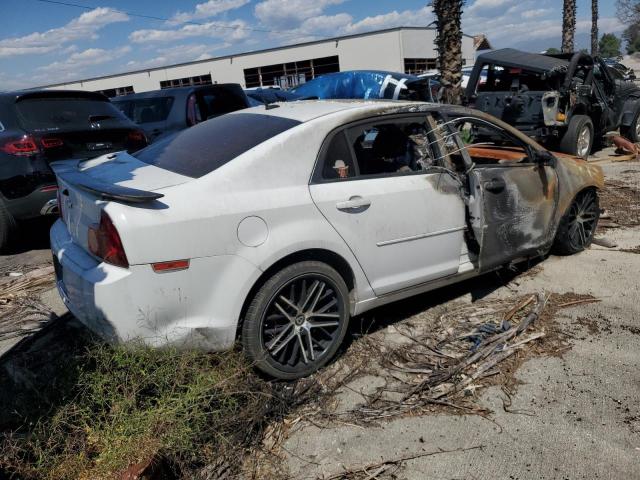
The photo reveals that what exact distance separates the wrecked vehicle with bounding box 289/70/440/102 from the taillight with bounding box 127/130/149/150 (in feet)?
24.1

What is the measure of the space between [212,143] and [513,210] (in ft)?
7.76

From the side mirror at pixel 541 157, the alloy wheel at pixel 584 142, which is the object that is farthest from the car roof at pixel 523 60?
the side mirror at pixel 541 157

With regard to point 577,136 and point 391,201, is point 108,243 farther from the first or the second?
point 577,136

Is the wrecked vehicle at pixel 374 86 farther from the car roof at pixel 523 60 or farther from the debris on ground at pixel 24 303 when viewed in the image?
the debris on ground at pixel 24 303

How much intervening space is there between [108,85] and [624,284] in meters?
49.0

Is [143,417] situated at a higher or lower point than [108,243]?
lower

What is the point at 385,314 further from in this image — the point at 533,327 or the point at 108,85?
the point at 108,85

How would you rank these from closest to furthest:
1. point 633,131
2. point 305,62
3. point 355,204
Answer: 1. point 355,204
2. point 633,131
3. point 305,62

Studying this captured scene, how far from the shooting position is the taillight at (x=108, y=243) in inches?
107

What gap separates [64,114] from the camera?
596 centimetres

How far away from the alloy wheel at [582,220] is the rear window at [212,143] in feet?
10.4

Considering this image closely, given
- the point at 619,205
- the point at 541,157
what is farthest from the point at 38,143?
the point at 619,205

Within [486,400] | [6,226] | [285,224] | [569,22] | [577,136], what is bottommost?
[486,400]

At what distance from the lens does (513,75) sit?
10180 mm
